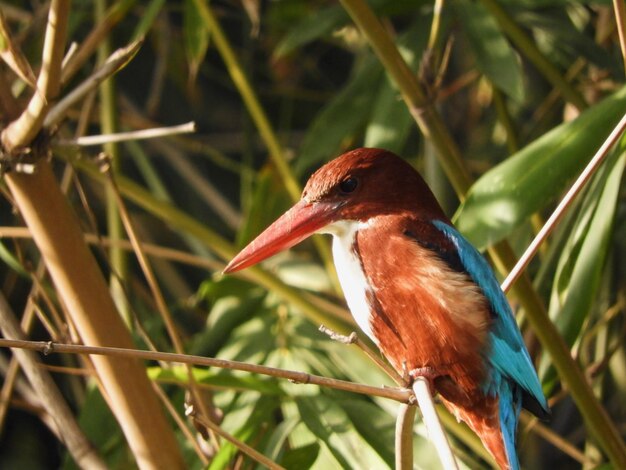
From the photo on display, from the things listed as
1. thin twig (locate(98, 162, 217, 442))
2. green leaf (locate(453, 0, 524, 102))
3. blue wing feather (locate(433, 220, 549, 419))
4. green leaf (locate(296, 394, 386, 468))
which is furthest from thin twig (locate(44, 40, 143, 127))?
green leaf (locate(453, 0, 524, 102))

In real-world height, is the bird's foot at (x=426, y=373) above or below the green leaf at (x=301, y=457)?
above

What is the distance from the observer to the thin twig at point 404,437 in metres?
A: 1.05

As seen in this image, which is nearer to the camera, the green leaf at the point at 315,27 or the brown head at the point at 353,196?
the brown head at the point at 353,196

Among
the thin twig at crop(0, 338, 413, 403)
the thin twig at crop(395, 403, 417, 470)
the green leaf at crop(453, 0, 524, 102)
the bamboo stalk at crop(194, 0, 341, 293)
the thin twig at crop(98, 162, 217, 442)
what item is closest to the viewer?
the thin twig at crop(0, 338, 413, 403)

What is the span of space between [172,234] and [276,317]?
1007 millimetres

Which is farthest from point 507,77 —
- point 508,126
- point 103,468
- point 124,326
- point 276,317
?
point 103,468

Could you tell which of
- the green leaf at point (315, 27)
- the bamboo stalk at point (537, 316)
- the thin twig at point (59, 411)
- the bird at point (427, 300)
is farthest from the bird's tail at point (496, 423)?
the green leaf at point (315, 27)

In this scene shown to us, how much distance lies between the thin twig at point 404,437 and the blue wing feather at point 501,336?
1.27ft

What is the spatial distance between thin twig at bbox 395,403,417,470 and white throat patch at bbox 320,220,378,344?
0.38 m

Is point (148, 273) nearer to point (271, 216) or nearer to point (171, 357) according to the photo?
point (171, 357)

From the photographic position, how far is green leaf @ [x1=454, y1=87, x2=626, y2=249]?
4.82 ft

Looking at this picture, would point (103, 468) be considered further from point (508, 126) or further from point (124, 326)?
point (508, 126)

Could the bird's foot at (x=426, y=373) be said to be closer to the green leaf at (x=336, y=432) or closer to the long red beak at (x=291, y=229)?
the green leaf at (x=336, y=432)

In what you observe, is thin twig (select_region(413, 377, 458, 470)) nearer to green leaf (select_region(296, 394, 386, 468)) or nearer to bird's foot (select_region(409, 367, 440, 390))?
bird's foot (select_region(409, 367, 440, 390))
